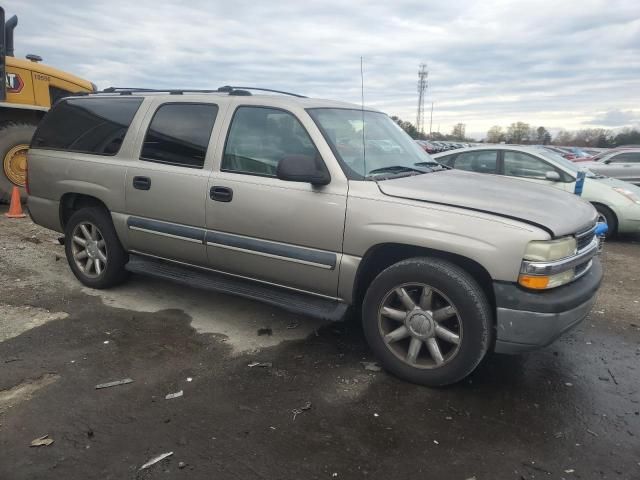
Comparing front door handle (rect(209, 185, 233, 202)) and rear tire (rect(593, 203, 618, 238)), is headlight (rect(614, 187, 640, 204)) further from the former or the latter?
front door handle (rect(209, 185, 233, 202))

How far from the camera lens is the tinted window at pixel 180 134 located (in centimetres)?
422

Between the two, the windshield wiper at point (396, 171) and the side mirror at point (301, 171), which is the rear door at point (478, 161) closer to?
the windshield wiper at point (396, 171)

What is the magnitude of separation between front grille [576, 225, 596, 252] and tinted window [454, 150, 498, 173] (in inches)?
189

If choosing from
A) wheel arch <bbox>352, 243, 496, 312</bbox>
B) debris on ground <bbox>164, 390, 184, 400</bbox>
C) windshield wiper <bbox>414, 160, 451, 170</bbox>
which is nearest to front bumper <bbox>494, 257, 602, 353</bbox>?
wheel arch <bbox>352, 243, 496, 312</bbox>

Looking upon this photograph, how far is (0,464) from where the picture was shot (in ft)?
8.30

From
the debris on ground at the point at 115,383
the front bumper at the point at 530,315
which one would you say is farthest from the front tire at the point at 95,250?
the front bumper at the point at 530,315

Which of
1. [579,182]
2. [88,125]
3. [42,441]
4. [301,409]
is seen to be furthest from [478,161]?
[42,441]

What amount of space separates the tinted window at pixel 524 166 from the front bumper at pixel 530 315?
532 centimetres

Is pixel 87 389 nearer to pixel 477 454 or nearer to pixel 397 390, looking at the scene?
pixel 397 390

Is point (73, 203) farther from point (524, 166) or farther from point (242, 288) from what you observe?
point (524, 166)

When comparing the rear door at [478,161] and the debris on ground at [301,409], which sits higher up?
the rear door at [478,161]

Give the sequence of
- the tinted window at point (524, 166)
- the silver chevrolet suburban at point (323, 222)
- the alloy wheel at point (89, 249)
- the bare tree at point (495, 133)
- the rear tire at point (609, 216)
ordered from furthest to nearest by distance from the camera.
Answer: the bare tree at point (495, 133), the tinted window at point (524, 166), the rear tire at point (609, 216), the alloy wheel at point (89, 249), the silver chevrolet suburban at point (323, 222)

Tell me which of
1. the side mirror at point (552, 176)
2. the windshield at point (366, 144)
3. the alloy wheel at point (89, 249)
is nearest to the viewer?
the windshield at point (366, 144)

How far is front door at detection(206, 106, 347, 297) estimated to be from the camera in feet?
11.8
